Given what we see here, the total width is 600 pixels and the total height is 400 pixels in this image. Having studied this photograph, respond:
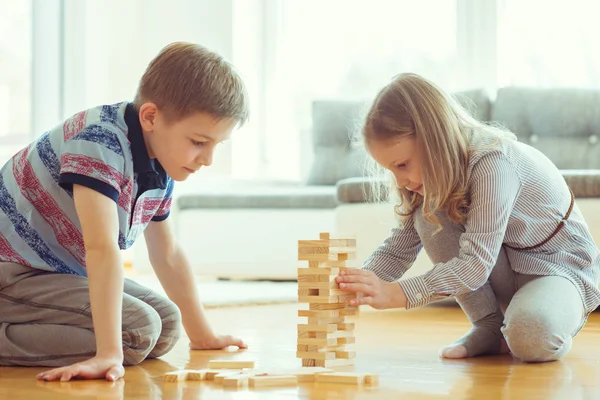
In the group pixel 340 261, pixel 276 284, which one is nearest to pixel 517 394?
pixel 340 261

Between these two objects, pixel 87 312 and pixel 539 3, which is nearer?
pixel 87 312

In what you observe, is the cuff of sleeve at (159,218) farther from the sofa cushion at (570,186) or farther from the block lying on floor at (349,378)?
the sofa cushion at (570,186)

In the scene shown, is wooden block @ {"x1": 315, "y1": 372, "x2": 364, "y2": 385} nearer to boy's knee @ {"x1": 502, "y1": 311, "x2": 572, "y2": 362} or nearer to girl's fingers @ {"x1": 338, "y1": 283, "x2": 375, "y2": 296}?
girl's fingers @ {"x1": 338, "y1": 283, "x2": 375, "y2": 296}

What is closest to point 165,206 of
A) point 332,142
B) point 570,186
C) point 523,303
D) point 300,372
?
point 300,372

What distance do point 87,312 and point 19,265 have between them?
16 centimetres

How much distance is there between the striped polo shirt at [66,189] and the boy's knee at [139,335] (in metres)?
0.14

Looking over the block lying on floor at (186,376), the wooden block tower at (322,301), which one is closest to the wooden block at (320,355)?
the wooden block tower at (322,301)

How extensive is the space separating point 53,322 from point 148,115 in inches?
17.2

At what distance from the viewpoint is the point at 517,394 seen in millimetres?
1261

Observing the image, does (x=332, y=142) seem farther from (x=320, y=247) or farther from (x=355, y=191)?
(x=320, y=247)

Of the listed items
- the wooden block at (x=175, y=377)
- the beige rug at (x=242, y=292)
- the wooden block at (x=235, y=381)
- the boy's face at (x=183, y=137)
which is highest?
the boy's face at (x=183, y=137)

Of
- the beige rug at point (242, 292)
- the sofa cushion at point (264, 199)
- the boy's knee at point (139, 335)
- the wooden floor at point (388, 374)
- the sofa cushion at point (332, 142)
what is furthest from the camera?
the sofa cushion at point (332, 142)

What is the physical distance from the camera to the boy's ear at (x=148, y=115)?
155cm

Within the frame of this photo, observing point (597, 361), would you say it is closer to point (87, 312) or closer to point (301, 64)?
point (87, 312)
